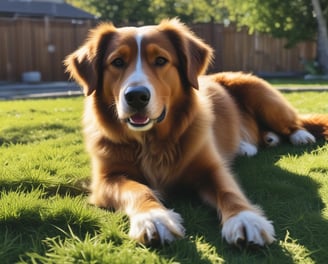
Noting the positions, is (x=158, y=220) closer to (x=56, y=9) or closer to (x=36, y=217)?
(x=36, y=217)

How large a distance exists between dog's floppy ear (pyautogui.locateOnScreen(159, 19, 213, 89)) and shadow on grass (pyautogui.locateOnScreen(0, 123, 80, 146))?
8.54ft

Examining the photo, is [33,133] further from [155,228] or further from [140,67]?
[155,228]

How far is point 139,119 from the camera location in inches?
131

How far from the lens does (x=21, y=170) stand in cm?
400

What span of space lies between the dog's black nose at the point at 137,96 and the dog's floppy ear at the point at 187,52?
69 centimetres

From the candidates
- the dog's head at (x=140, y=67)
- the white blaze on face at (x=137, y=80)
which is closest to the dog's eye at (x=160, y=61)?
the dog's head at (x=140, y=67)

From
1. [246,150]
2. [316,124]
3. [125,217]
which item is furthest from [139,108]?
[316,124]

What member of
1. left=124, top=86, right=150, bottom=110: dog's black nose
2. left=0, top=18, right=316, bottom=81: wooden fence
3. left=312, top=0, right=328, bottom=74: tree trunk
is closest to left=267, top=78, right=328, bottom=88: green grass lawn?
left=312, top=0, right=328, bottom=74: tree trunk

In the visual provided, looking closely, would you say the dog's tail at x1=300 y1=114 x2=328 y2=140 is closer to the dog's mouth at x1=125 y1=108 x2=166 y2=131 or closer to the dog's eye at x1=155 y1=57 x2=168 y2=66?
the dog's eye at x1=155 y1=57 x2=168 y2=66

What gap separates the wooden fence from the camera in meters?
18.6

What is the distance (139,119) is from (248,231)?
1.20 m

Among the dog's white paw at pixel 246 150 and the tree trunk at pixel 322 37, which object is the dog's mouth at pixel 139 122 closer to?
the dog's white paw at pixel 246 150

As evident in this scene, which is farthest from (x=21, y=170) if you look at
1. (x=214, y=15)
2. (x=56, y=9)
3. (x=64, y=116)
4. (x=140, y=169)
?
(x=214, y=15)

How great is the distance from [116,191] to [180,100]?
3.10ft
